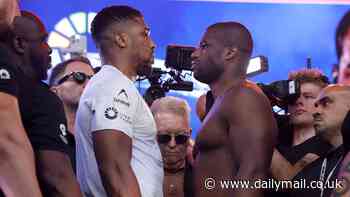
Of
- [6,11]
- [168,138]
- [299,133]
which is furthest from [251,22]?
[6,11]

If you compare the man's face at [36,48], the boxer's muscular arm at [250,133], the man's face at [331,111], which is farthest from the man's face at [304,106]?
the man's face at [36,48]

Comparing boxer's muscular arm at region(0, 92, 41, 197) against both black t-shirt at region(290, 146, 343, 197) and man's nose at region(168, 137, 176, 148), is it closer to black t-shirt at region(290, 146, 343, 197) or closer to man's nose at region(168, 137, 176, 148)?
black t-shirt at region(290, 146, 343, 197)

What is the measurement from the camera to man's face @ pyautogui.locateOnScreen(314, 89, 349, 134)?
3.45 m

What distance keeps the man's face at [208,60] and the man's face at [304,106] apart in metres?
0.75

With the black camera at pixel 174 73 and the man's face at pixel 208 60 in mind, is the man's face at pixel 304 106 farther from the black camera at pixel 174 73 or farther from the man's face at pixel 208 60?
the man's face at pixel 208 60

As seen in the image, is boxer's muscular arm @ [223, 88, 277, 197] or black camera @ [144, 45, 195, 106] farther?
black camera @ [144, 45, 195, 106]

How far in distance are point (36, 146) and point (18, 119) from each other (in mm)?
512

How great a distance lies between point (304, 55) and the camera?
4.91 meters

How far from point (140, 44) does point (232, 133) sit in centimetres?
52

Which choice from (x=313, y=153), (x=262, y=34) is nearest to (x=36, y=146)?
(x=313, y=153)

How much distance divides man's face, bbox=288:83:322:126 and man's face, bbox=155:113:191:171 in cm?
62

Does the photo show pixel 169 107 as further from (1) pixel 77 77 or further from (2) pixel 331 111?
(2) pixel 331 111

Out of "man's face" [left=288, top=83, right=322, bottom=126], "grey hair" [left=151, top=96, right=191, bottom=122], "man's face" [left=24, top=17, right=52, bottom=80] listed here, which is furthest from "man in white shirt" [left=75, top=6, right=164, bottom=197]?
"man's face" [left=288, top=83, right=322, bottom=126]

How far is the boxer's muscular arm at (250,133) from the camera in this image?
9.89ft
